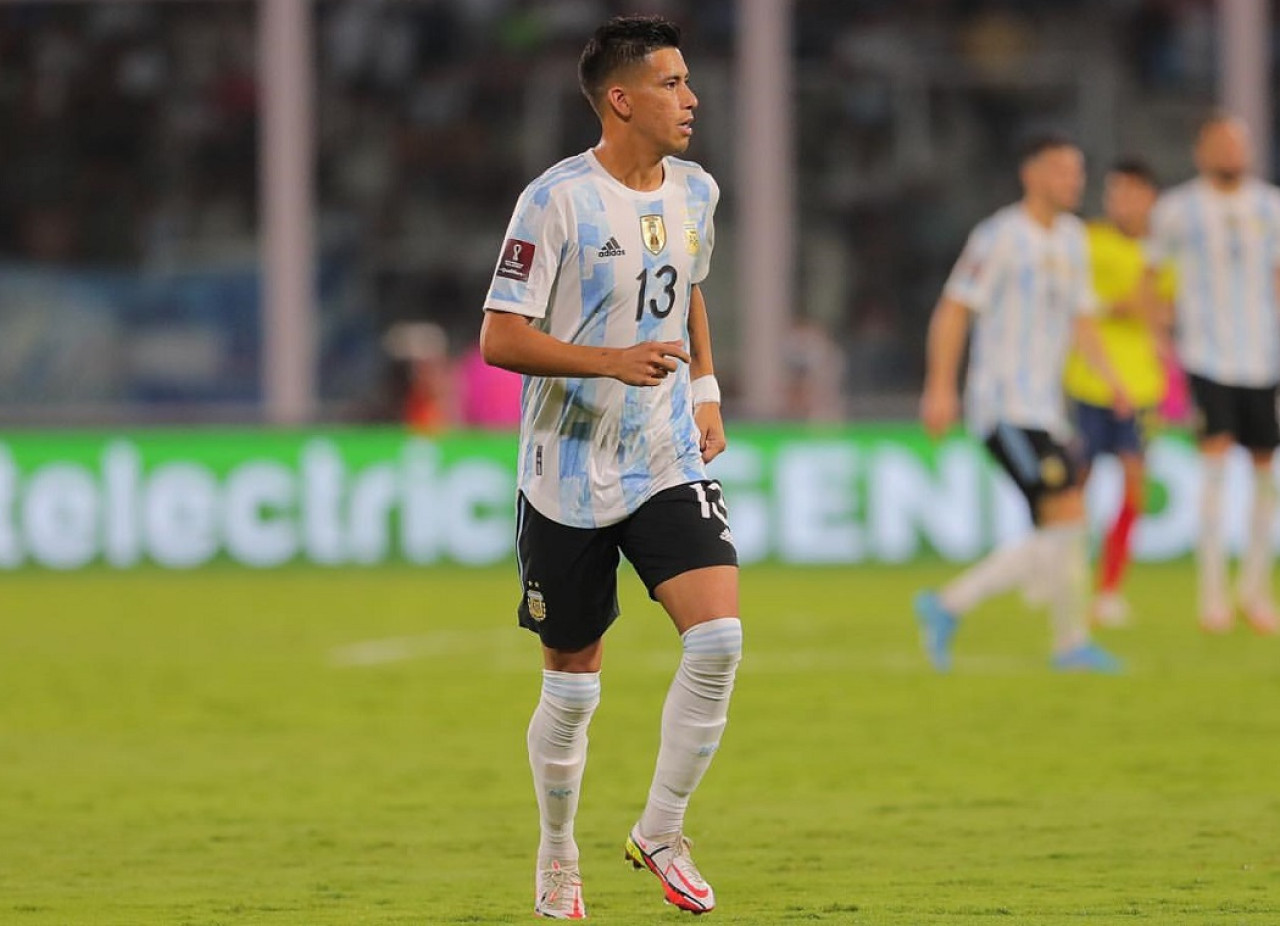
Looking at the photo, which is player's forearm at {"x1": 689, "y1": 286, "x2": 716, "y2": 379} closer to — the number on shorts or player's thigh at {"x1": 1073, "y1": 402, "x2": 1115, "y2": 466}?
the number on shorts

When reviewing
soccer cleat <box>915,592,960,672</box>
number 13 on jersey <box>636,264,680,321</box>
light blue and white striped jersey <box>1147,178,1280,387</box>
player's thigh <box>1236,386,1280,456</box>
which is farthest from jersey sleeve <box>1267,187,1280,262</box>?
number 13 on jersey <box>636,264,680,321</box>

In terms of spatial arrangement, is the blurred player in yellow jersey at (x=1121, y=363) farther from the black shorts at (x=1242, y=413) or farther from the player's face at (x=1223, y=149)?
the player's face at (x=1223, y=149)

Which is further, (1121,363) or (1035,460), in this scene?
(1121,363)

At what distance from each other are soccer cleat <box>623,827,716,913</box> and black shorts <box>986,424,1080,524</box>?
512 centimetres

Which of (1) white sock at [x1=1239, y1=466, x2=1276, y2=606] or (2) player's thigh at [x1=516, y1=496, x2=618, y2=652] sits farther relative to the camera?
(1) white sock at [x1=1239, y1=466, x2=1276, y2=606]

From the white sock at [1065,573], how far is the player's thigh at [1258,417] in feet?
5.82

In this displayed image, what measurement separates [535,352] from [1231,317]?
7.59 metres

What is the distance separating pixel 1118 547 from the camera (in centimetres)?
1325

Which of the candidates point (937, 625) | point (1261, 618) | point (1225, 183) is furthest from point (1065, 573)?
point (1225, 183)

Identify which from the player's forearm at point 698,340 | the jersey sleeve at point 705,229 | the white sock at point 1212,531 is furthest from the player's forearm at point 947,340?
the jersey sleeve at point 705,229

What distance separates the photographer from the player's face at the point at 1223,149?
40.3 feet

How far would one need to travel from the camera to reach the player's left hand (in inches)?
244

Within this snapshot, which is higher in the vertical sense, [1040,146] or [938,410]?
[1040,146]

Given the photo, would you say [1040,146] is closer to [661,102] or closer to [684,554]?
[661,102]
